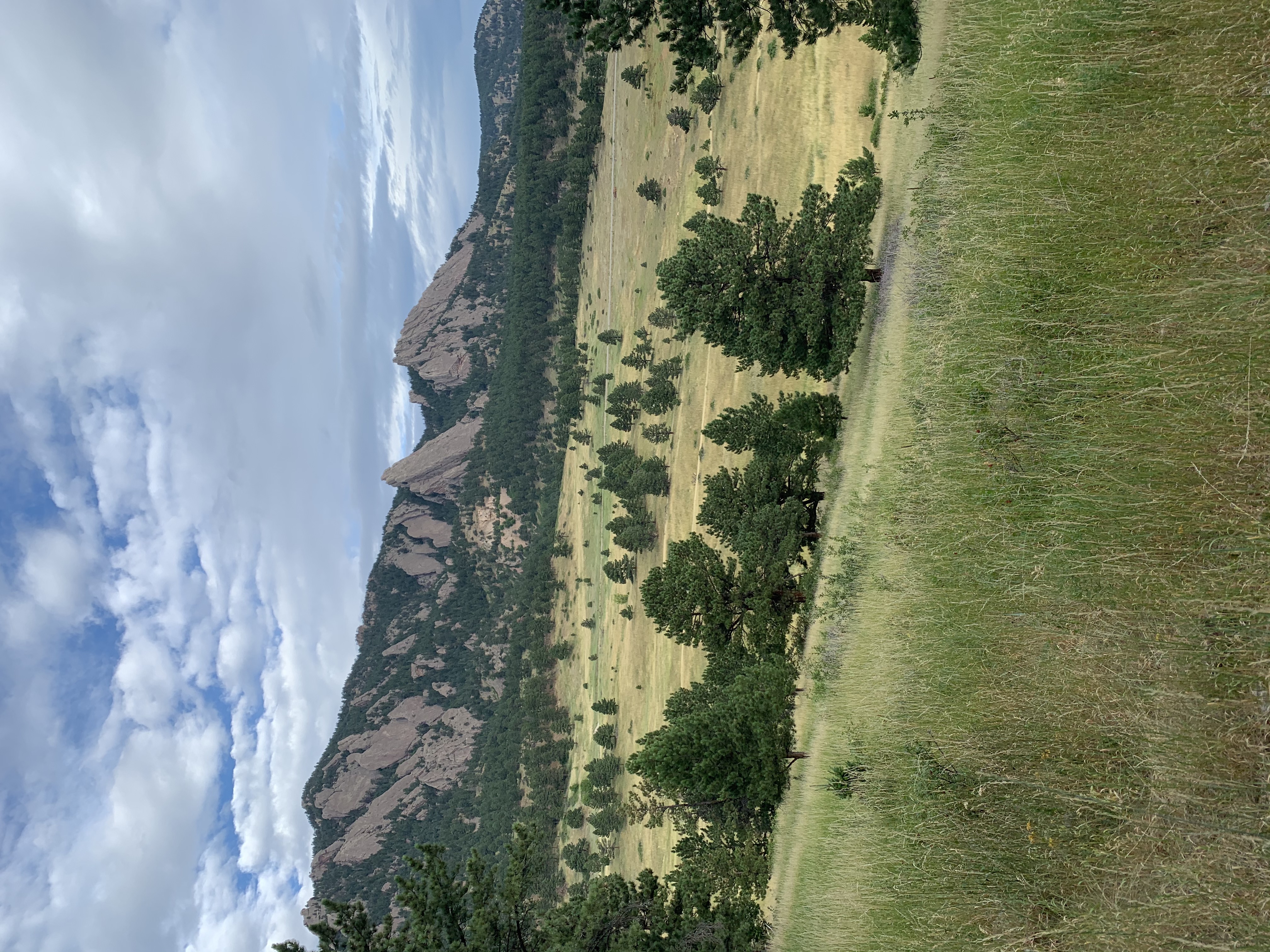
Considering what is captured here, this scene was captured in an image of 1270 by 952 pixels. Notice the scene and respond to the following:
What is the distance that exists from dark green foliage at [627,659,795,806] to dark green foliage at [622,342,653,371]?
2467 inches

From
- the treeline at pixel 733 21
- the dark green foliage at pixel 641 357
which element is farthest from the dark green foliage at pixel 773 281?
the dark green foliage at pixel 641 357

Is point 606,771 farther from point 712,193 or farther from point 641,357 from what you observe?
point 712,193

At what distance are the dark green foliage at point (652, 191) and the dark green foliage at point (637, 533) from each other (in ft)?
124

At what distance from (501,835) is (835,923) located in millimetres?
100716

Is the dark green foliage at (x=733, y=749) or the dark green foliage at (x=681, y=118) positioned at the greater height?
the dark green foliage at (x=681, y=118)

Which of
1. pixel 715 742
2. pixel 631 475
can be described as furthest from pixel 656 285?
pixel 715 742

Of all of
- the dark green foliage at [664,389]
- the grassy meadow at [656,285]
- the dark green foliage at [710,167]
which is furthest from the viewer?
the dark green foliage at [664,389]

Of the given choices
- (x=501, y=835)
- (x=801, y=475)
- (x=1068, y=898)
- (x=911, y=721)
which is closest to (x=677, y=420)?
(x=801, y=475)

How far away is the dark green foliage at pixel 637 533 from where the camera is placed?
7406cm

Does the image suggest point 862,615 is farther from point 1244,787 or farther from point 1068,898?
point 1244,787

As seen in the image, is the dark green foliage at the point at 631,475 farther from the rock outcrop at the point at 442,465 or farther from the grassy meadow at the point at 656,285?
the rock outcrop at the point at 442,465

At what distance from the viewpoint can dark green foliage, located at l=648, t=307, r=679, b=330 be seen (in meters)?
77.2

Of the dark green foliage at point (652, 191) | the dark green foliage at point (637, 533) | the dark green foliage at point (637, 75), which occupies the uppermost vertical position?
the dark green foliage at point (637, 75)

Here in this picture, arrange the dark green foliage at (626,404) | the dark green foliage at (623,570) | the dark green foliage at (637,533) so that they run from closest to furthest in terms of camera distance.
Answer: the dark green foliage at (637,533) → the dark green foliage at (623,570) → the dark green foliage at (626,404)
